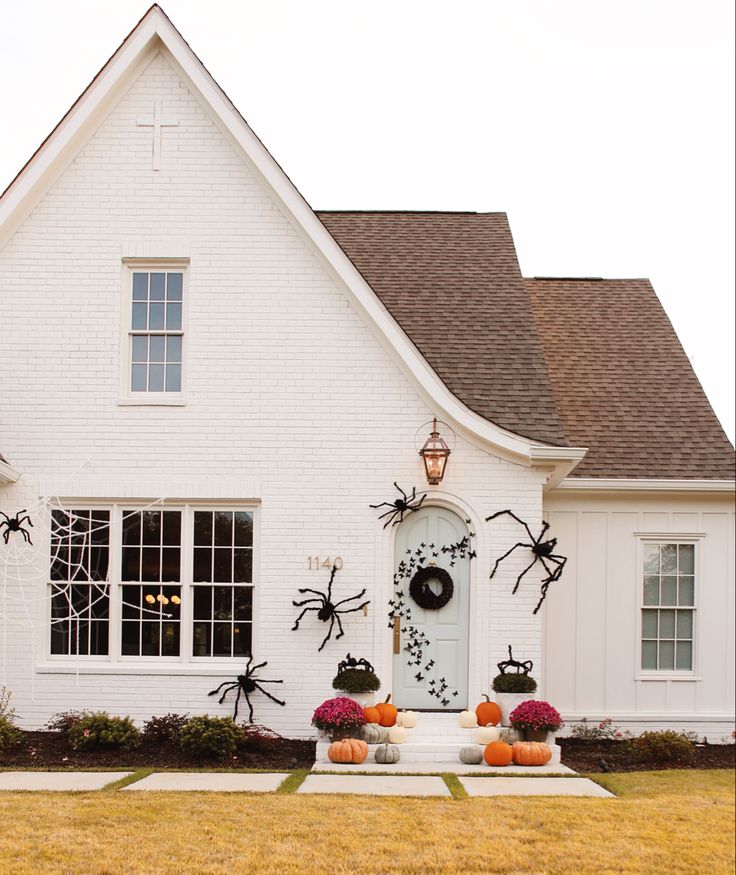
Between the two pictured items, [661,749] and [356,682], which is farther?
[356,682]

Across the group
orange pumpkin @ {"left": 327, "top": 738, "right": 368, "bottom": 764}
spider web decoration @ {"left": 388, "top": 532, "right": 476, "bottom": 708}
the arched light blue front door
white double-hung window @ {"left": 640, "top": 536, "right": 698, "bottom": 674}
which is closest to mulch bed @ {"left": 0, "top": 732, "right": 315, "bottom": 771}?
orange pumpkin @ {"left": 327, "top": 738, "right": 368, "bottom": 764}

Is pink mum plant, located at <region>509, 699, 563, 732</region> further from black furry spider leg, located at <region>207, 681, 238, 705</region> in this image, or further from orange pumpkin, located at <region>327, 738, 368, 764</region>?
black furry spider leg, located at <region>207, 681, 238, 705</region>

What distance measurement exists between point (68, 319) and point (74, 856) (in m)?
6.98

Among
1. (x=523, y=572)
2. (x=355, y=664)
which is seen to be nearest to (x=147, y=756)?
(x=355, y=664)

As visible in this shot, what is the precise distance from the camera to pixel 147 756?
1116 centimetres

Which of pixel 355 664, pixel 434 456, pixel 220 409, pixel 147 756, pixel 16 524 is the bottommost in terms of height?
pixel 147 756

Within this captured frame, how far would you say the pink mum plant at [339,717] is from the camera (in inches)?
436

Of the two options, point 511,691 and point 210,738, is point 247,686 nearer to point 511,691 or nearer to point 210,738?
point 210,738

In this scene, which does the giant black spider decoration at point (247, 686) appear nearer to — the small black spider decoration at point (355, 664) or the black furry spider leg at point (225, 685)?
the black furry spider leg at point (225, 685)

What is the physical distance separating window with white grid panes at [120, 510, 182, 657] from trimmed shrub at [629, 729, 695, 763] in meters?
5.29

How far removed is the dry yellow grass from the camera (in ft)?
23.2

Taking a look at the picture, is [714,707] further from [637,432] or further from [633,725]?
[637,432]

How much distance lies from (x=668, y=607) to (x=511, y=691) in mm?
3217

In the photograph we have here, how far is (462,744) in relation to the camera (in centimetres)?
1144
